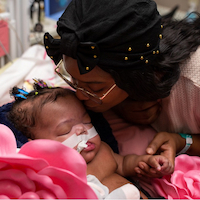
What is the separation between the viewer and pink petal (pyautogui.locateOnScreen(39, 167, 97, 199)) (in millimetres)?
662

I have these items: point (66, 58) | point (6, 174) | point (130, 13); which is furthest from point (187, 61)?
point (6, 174)

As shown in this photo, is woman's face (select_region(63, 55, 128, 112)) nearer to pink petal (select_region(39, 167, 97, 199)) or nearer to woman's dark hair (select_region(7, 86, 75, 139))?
woman's dark hair (select_region(7, 86, 75, 139))

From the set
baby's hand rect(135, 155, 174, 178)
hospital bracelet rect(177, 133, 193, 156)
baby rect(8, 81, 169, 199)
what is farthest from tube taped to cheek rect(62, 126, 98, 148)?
hospital bracelet rect(177, 133, 193, 156)

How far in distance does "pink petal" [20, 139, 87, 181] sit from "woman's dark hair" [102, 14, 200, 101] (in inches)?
14.9

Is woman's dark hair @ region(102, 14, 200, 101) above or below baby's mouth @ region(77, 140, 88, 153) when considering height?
above

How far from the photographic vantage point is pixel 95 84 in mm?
1002

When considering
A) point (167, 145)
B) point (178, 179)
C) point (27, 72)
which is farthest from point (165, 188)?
point (27, 72)

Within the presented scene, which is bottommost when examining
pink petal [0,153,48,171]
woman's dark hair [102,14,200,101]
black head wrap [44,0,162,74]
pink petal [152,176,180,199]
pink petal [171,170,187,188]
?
pink petal [152,176,180,199]

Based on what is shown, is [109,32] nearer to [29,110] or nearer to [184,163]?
[29,110]

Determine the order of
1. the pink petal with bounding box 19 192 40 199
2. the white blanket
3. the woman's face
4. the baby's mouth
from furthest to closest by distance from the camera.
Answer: the white blanket
the baby's mouth
the woman's face
the pink petal with bounding box 19 192 40 199

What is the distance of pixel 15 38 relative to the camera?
1854 mm

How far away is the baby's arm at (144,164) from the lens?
3.35ft

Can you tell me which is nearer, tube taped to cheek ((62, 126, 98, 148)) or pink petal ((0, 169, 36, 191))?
pink petal ((0, 169, 36, 191))

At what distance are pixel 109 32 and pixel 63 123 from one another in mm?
420
